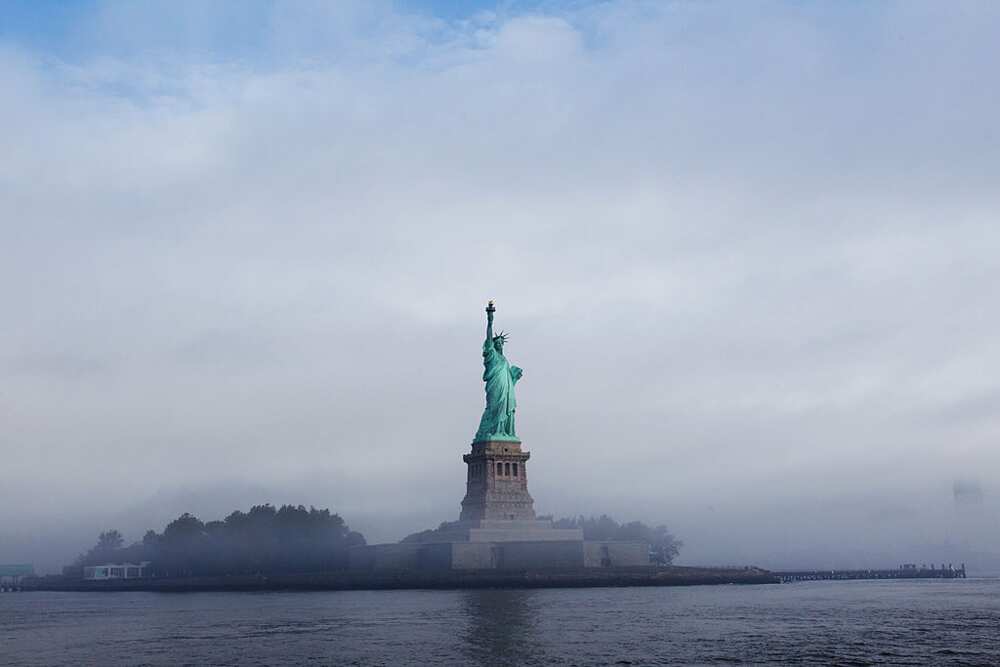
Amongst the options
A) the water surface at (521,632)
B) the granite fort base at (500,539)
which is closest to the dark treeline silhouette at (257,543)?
the granite fort base at (500,539)

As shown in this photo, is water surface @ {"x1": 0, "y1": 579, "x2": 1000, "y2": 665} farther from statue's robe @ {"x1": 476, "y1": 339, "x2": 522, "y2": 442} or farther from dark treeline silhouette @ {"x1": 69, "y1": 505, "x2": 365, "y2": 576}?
dark treeline silhouette @ {"x1": 69, "y1": 505, "x2": 365, "y2": 576}

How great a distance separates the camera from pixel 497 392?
295ft

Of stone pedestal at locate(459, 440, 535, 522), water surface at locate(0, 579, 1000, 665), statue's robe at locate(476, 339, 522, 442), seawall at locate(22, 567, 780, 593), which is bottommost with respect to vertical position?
water surface at locate(0, 579, 1000, 665)

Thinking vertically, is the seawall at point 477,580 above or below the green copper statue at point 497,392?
below

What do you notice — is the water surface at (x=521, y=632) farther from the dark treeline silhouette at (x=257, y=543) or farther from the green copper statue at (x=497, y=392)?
the dark treeline silhouette at (x=257, y=543)

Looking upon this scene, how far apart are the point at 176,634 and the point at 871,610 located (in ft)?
125

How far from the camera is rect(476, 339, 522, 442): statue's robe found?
294 ft

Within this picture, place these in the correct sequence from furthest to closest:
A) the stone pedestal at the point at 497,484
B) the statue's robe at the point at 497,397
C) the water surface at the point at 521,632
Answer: the statue's robe at the point at 497,397 → the stone pedestal at the point at 497,484 → the water surface at the point at 521,632

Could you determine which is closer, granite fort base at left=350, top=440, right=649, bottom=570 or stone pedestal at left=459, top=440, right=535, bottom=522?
granite fort base at left=350, top=440, right=649, bottom=570

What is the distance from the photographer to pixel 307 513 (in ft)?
415

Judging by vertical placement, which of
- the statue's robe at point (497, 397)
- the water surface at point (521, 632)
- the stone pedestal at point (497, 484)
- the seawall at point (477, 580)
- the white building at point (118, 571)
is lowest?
the water surface at point (521, 632)

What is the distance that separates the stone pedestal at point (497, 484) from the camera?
8619cm

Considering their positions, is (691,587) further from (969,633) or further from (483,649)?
(483,649)

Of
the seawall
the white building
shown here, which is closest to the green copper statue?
Result: the seawall
